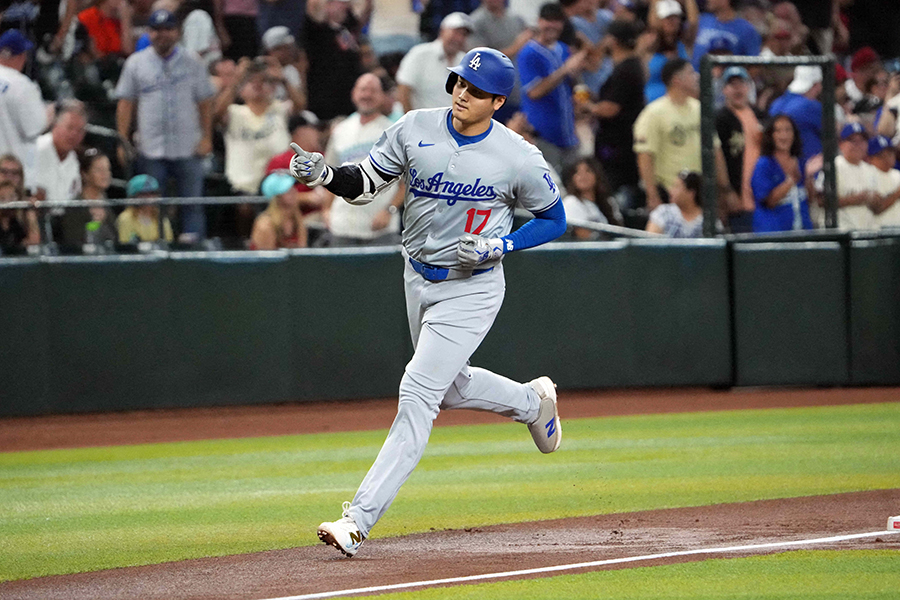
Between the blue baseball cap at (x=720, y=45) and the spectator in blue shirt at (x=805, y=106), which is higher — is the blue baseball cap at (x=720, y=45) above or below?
above

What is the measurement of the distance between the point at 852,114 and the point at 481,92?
1027 centimetres

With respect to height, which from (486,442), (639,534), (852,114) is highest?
(852,114)

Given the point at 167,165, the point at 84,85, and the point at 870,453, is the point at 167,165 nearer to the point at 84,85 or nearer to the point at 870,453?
the point at 84,85

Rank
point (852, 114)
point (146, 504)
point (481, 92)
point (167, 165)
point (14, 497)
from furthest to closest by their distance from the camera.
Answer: point (852, 114), point (167, 165), point (14, 497), point (146, 504), point (481, 92)

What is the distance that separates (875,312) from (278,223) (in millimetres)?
5881

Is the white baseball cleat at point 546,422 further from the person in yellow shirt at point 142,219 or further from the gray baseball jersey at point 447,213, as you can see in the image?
the person in yellow shirt at point 142,219

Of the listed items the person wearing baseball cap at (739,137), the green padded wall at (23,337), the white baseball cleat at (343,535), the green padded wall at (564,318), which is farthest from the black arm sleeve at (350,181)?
the person wearing baseball cap at (739,137)

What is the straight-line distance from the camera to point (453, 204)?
18.8ft

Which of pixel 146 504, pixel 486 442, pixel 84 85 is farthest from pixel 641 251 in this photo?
pixel 146 504

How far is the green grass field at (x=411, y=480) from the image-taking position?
620 centimetres

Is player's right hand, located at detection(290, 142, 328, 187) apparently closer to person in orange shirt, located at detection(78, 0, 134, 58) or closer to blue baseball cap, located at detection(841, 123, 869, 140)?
person in orange shirt, located at detection(78, 0, 134, 58)

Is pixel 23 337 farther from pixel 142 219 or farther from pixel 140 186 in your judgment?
pixel 140 186

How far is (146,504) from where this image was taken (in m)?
7.21

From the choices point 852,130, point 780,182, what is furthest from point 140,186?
point 852,130
